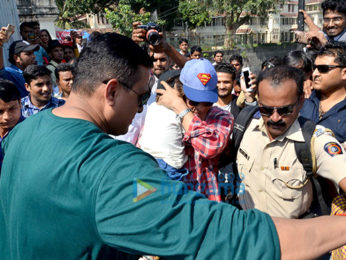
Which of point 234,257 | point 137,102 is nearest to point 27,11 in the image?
point 137,102

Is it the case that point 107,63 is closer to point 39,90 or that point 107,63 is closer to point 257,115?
point 257,115

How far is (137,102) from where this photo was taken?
1362mm

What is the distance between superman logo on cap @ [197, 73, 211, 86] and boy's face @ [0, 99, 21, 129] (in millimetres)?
1985

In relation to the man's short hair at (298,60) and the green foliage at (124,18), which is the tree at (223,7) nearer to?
the green foliage at (124,18)

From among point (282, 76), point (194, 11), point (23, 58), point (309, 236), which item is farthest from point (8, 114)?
point (194, 11)

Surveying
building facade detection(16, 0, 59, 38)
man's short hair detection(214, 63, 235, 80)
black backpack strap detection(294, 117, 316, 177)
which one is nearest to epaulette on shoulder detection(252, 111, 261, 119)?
black backpack strap detection(294, 117, 316, 177)

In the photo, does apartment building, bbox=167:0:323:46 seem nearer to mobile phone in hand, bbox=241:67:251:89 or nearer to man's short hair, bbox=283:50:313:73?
man's short hair, bbox=283:50:313:73

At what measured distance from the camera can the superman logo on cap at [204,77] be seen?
7.52 ft

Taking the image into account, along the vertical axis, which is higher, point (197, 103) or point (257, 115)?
point (197, 103)

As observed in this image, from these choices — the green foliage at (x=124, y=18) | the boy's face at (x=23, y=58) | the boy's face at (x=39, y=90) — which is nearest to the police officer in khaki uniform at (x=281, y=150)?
the boy's face at (x=39, y=90)

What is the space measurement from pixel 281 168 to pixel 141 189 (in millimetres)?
1433

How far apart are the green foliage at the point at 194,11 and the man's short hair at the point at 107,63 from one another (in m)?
30.0

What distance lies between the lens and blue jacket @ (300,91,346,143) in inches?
99.5

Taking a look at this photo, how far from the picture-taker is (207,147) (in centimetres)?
216
